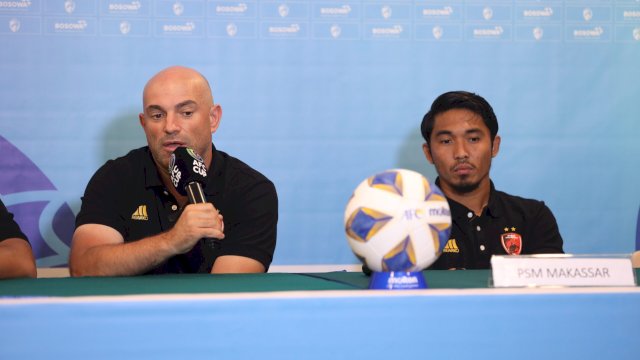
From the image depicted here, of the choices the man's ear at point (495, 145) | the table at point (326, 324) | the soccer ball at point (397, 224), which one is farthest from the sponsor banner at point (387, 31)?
the table at point (326, 324)

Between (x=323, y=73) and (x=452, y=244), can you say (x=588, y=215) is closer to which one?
(x=452, y=244)

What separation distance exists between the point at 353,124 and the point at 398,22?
50cm

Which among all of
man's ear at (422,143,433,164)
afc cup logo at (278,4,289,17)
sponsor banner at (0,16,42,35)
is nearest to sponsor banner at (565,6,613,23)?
man's ear at (422,143,433,164)

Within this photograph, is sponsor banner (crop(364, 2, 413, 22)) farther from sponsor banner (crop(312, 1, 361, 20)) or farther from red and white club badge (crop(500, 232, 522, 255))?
red and white club badge (crop(500, 232, 522, 255))

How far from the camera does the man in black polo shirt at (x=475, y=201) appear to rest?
2.89 m

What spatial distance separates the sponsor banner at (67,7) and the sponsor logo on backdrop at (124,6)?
0.10 m

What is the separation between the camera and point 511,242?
291 cm

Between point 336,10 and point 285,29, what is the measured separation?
24 centimetres

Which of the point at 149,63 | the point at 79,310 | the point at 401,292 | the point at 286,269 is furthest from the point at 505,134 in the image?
the point at 79,310

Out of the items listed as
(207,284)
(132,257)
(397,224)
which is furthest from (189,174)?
(397,224)

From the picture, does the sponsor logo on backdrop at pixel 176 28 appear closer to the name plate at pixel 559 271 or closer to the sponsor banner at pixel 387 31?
the sponsor banner at pixel 387 31

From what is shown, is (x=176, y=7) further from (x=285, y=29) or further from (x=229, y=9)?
(x=285, y=29)

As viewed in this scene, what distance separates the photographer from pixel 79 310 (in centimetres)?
139

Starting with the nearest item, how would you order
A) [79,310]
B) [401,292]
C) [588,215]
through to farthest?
[79,310] < [401,292] < [588,215]
